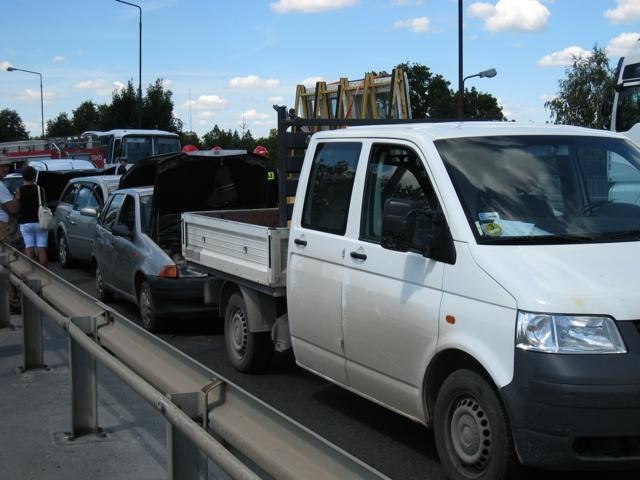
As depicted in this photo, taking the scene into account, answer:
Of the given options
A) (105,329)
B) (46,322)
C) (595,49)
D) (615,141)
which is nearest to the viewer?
(105,329)

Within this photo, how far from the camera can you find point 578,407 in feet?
11.7

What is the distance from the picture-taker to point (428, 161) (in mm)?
4645

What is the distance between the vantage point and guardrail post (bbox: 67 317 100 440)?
4691 millimetres

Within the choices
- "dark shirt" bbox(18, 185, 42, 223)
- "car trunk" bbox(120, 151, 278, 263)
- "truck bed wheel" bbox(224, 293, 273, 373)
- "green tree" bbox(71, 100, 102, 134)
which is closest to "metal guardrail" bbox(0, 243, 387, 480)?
"truck bed wheel" bbox(224, 293, 273, 373)

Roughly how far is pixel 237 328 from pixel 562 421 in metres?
3.86

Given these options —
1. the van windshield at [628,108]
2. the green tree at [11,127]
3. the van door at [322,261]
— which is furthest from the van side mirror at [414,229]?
the green tree at [11,127]

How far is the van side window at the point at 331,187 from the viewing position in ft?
17.4

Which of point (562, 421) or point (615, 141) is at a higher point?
point (615, 141)

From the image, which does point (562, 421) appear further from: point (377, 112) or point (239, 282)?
point (377, 112)

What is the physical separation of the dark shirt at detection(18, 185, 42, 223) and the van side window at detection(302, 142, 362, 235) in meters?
6.68

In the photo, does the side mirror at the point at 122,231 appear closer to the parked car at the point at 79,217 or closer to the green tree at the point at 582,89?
the parked car at the point at 79,217

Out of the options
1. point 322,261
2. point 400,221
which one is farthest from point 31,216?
point 400,221

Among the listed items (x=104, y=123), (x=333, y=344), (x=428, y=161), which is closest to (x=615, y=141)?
(x=428, y=161)

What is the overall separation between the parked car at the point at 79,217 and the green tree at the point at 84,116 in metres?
72.6
